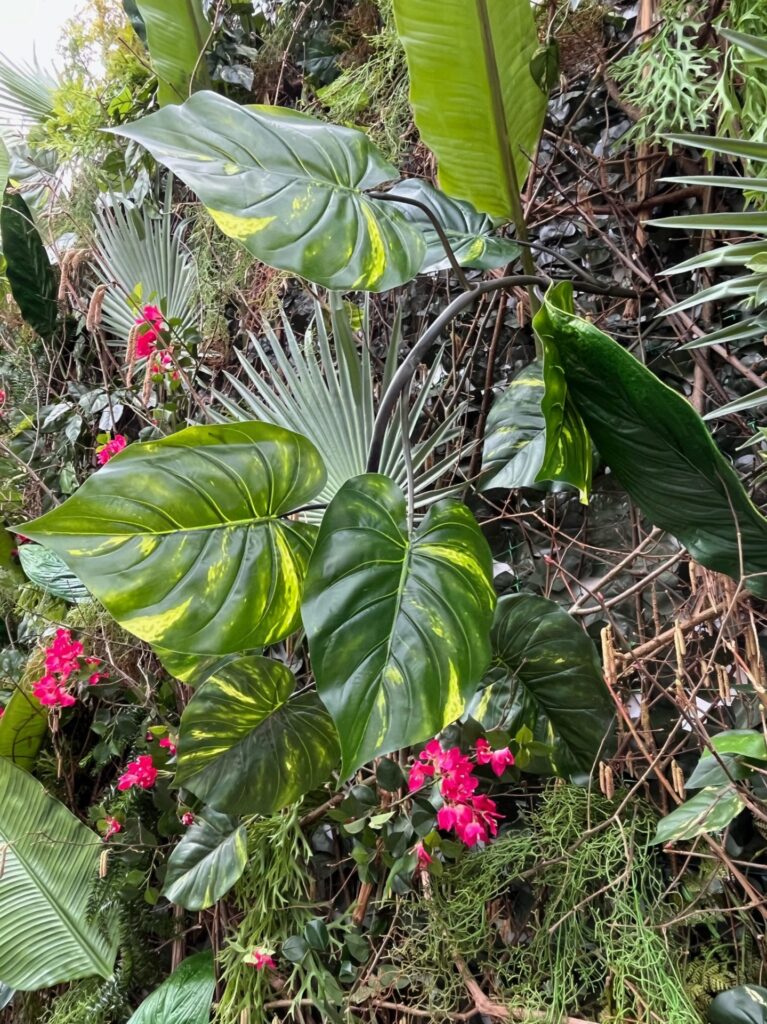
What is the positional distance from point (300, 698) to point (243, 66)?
1.50 metres

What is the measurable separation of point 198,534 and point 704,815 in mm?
526

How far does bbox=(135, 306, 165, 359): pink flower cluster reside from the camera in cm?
127

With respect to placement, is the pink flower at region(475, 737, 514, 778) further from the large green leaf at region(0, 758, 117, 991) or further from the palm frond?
the large green leaf at region(0, 758, 117, 991)

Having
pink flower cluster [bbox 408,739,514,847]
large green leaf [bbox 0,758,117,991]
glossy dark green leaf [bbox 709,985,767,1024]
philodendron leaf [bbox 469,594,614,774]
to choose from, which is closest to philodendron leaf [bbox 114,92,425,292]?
philodendron leaf [bbox 469,594,614,774]

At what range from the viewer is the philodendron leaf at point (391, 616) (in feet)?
1.84

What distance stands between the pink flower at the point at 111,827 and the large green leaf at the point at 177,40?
4.94 feet

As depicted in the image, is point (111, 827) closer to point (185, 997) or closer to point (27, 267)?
point (185, 997)

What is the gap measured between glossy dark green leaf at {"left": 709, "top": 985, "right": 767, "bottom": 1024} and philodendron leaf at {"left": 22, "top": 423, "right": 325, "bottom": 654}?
517 millimetres

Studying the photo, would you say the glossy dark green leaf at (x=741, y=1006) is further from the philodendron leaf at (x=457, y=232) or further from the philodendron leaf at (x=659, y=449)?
the philodendron leaf at (x=457, y=232)

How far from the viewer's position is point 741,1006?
1.96 feet

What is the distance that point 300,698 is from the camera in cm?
87

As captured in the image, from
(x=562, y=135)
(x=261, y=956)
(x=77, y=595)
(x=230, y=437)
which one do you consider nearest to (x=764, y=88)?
(x=562, y=135)

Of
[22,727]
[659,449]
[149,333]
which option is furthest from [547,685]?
[22,727]

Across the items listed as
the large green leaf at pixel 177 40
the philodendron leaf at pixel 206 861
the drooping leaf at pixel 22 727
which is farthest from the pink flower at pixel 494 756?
the large green leaf at pixel 177 40
